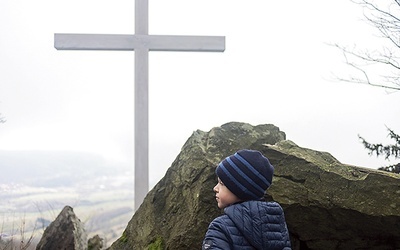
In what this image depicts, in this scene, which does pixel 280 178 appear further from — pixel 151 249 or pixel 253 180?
pixel 253 180

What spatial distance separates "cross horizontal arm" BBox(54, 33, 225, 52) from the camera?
19.1 ft

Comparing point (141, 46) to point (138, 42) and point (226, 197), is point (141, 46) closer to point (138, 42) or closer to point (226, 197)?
point (138, 42)

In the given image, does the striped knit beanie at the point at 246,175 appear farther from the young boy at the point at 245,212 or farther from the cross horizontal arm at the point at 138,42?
the cross horizontal arm at the point at 138,42

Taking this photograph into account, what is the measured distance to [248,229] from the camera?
2305mm

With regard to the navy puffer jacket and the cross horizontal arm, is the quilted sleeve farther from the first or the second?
the cross horizontal arm

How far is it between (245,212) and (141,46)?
3.81 meters

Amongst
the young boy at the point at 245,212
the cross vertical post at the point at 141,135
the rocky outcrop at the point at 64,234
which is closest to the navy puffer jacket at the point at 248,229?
the young boy at the point at 245,212

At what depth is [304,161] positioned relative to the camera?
Answer: 3732mm

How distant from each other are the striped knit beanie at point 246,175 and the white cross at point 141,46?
333 cm

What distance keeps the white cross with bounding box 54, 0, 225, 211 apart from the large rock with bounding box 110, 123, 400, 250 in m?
1.79

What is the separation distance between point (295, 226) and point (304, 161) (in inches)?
17.4

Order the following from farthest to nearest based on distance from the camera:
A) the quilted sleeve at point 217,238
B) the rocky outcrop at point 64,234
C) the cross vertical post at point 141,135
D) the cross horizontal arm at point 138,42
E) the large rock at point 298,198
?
the cross horizontal arm at point 138,42 < the cross vertical post at point 141,135 < the rocky outcrop at point 64,234 < the large rock at point 298,198 < the quilted sleeve at point 217,238

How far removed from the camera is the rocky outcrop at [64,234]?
5.20 m

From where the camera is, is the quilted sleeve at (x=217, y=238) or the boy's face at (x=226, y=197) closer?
the quilted sleeve at (x=217, y=238)
